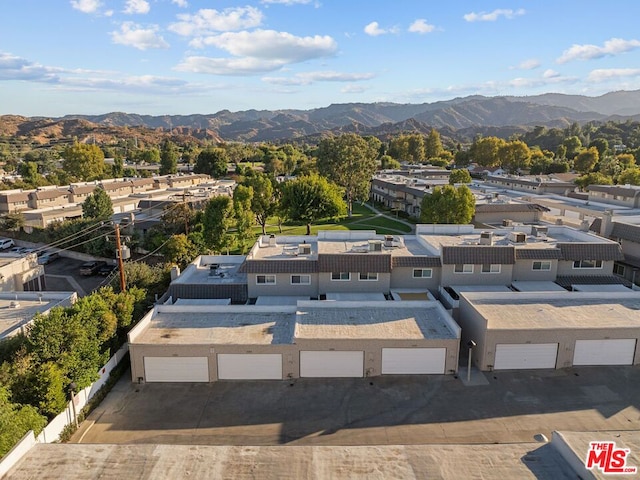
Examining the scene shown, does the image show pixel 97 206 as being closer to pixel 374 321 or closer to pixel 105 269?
pixel 105 269

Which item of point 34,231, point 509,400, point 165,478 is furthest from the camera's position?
point 34,231

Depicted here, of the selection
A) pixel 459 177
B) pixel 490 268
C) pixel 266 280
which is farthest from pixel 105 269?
pixel 459 177

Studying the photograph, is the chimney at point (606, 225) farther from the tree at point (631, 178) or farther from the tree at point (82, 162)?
the tree at point (82, 162)

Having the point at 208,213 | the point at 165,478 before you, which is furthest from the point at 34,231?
the point at 165,478

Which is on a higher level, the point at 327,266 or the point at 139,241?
the point at 327,266

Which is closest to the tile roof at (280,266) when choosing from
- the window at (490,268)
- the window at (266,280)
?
the window at (266,280)

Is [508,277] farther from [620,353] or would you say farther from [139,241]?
[139,241]
